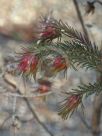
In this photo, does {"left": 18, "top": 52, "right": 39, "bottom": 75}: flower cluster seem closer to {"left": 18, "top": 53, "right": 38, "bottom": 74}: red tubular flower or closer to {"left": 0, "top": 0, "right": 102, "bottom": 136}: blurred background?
{"left": 18, "top": 53, "right": 38, "bottom": 74}: red tubular flower

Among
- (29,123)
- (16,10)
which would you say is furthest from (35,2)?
(29,123)

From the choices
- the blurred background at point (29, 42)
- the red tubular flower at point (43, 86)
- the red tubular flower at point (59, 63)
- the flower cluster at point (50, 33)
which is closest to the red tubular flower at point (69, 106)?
the red tubular flower at point (59, 63)

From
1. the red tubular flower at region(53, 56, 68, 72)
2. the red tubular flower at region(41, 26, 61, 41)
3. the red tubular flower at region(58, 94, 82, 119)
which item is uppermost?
the red tubular flower at region(41, 26, 61, 41)

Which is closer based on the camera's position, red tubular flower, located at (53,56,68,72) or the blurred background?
red tubular flower, located at (53,56,68,72)

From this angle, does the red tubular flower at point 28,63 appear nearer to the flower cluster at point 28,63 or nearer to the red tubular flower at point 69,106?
the flower cluster at point 28,63

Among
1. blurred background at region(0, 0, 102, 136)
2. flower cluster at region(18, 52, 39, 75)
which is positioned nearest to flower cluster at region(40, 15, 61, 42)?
flower cluster at region(18, 52, 39, 75)

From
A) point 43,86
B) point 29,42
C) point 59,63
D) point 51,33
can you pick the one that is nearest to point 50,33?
point 51,33

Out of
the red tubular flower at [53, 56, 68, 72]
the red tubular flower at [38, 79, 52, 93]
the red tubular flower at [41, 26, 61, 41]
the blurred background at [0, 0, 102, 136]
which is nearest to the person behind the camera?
the red tubular flower at [53, 56, 68, 72]
